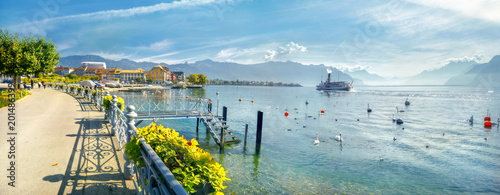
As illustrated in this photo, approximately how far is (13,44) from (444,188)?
45.5 meters

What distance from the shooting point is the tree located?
2727cm

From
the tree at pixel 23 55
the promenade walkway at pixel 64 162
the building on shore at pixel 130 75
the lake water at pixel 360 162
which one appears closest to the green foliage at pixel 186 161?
the promenade walkway at pixel 64 162

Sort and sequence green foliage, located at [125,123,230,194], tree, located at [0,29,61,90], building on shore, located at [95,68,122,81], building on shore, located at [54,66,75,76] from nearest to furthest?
1. green foliage, located at [125,123,230,194]
2. tree, located at [0,29,61,90]
3. building on shore, located at [54,66,75,76]
4. building on shore, located at [95,68,122,81]

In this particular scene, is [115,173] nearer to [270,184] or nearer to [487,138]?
[270,184]

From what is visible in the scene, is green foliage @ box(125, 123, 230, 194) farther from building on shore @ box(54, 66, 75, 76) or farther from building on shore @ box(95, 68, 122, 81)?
building on shore @ box(54, 66, 75, 76)

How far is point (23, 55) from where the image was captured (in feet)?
93.2

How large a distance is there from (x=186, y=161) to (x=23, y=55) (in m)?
37.8

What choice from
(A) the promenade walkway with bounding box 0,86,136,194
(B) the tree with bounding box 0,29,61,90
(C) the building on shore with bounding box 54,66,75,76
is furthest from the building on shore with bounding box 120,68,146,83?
(A) the promenade walkway with bounding box 0,86,136,194

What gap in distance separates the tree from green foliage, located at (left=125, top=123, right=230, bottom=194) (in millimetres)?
35576

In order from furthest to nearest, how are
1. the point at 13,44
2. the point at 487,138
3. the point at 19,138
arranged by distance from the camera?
the point at 13,44, the point at 487,138, the point at 19,138

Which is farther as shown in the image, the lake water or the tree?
the tree

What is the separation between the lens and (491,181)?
14602 millimetres

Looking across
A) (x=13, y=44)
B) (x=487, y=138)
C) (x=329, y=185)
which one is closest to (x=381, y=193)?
(x=329, y=185)

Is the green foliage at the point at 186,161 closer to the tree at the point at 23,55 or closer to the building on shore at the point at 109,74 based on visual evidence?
the tree at the point at 23,55
